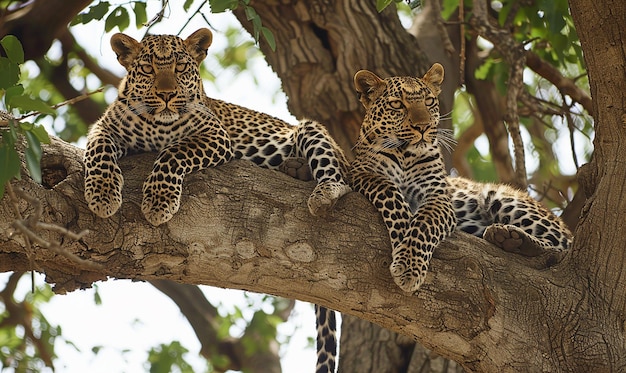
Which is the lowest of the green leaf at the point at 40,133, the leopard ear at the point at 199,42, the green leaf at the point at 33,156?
the green leaf at the point at 33,156

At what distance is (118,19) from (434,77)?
8.17 ft

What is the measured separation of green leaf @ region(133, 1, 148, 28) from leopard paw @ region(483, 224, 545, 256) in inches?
118

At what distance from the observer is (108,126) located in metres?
6.63

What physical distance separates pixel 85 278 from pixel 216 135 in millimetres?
1464

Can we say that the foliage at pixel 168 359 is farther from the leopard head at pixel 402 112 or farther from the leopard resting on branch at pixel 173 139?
the leopard head at pixel 402 112

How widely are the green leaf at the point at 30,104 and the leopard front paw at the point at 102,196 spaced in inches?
39.8

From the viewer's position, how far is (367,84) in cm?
761

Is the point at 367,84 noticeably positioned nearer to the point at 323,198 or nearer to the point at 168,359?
the point at 323,198

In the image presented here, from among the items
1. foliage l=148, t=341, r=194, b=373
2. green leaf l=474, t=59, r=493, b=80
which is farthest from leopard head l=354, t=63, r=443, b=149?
foliage l=148, t=341, r=194, b=373

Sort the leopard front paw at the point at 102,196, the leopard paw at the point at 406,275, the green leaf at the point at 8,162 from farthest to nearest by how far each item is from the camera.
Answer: the leopard paw at the point at 406,275
the leopard front paw at the point at 102,196
the green leaf at the point at 8,162

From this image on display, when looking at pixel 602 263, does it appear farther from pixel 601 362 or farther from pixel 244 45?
pixel 244 45

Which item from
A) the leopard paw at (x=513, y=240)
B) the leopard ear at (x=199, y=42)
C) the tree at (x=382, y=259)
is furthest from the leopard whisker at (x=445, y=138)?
the leopard ear at (x=199, y=42)

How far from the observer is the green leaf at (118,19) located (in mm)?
7285

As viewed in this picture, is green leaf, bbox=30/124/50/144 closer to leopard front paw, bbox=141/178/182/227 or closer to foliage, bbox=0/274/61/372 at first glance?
leopard front paw, bbox=141/178/182/227
